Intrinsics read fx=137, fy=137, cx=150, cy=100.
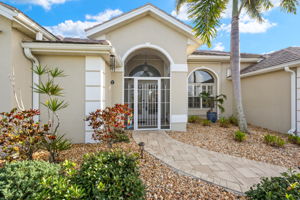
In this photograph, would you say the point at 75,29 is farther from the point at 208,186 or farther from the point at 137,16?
the point at 208,186

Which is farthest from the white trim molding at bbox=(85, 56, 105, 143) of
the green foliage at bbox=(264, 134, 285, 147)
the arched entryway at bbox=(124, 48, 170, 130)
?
the green foliage at bbox=(264, 134, 285, 147)

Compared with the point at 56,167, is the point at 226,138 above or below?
below

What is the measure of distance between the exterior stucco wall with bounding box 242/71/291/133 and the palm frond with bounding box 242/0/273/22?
3470mm

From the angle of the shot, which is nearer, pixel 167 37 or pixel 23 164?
pixel 23 164

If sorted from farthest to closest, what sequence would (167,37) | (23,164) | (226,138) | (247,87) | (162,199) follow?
(247,87) → (167,37) → (226,138) → (162,199) → (23,164)

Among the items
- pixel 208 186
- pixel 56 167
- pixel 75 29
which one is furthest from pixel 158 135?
pixel 75 29

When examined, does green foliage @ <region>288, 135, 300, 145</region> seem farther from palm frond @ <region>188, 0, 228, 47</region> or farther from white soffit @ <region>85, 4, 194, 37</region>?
white soffit @ <region>85, 4, 194, 37</region>

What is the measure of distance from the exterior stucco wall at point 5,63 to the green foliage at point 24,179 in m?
3.28

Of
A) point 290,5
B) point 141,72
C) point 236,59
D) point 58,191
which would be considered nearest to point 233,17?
point 236,59

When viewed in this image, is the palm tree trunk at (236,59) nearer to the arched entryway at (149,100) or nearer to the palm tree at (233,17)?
the palm tree at (233,17)

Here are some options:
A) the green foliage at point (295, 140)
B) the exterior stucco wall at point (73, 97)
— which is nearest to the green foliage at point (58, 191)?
the exterior stucco wall at point (73, 97)

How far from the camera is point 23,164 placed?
2.19m

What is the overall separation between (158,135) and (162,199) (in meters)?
4.02

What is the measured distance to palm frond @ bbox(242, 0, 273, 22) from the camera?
266 inches
